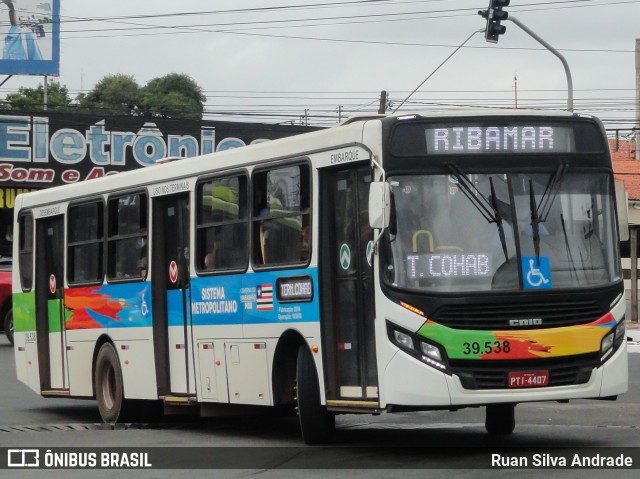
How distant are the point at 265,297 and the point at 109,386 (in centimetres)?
441

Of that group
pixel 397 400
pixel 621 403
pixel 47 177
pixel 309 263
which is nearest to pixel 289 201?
pixel 309 263

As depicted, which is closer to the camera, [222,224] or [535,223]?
[535,223]

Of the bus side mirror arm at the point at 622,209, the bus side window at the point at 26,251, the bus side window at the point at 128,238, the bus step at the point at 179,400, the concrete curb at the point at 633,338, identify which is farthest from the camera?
the concrete curb at the point at 633,338

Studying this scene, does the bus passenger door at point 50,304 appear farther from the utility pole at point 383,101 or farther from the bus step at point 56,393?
the utility pole at point 383,101

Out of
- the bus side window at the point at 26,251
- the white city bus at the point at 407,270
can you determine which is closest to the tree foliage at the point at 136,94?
the bus side window at the point at 26,251

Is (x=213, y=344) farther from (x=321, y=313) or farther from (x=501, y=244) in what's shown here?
Result: (x=501, y=244)

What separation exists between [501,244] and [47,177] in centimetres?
3301

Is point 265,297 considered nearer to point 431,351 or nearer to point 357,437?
point 357,437

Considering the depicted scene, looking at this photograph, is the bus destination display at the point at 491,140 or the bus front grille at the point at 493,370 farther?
the bus destination display at the point at 491,140

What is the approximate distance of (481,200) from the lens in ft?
38.0

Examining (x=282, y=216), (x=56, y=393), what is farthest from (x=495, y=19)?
(x=282, y=216)

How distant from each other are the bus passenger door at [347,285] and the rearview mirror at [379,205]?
0.59 metres

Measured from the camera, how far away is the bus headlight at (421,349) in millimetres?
11180

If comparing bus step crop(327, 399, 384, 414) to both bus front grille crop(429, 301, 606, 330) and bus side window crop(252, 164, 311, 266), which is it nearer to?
bus front grille crop(429, 301, 606, 330)
